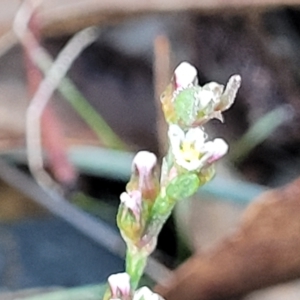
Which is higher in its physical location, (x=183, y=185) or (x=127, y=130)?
(x=127, y=130)

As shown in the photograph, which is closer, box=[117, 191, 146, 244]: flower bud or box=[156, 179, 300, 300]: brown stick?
box=[117, 191, 146, 244]: flower bud

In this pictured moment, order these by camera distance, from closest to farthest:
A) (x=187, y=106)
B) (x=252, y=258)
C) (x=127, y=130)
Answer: (x=187, y=106)
(x=252, y=258)
(x=127, y=130)

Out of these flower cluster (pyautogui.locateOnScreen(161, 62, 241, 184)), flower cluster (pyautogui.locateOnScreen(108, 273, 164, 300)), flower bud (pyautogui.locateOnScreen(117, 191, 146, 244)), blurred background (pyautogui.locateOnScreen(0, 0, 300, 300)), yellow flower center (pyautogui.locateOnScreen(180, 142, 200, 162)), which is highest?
blurred background (pyautogui.locateOnScreen(0, 0, 300, 300))

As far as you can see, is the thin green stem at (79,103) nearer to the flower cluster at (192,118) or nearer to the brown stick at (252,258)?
the brown stick at (252,258)

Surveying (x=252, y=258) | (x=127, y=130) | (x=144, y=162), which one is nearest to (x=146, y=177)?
(x=144, y=162)

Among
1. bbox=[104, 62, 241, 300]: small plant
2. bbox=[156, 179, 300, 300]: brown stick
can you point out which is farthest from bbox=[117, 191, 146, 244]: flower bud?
bbox=[156, 179, 300, 300]: brown stick

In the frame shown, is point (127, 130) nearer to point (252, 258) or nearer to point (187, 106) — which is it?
point (252, 258)

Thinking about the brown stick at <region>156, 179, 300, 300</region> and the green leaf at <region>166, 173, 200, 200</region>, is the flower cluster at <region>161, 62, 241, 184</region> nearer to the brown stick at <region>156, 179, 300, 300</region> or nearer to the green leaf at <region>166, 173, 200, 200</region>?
the green leaf at <region>166, 173, 200, 200</region>

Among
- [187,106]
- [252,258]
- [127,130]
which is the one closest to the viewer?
[187,106]

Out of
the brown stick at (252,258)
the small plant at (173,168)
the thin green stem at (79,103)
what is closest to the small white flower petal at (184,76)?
the small plant at (173,168)
